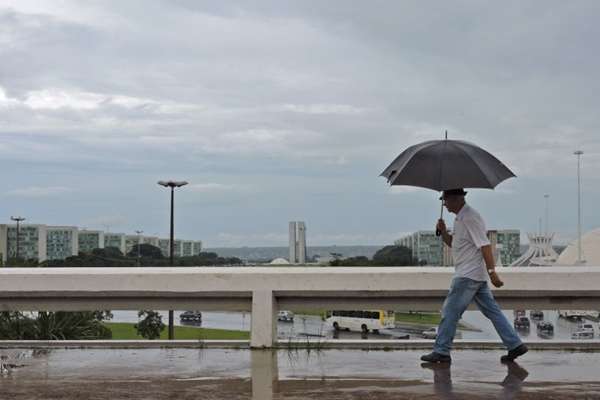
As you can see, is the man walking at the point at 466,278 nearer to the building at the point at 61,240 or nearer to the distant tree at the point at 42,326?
the distant tree at the point at 42,326

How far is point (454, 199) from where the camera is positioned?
7.52 meters

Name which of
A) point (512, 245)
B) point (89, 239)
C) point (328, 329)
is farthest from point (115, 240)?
point (328, 329)

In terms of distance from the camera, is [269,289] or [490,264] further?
[269,289]

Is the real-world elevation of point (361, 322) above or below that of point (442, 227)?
below

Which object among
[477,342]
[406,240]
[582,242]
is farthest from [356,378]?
[582,242]

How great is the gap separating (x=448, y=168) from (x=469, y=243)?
79 cm

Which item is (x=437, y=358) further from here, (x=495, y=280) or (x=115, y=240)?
(x=115, y=240)

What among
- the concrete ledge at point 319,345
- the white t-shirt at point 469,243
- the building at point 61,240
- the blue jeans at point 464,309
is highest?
the building at point 61,240

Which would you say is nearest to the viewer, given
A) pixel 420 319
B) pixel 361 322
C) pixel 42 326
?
pixel 42 326

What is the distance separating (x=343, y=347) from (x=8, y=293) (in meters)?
3.60

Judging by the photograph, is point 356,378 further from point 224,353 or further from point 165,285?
point 165,285

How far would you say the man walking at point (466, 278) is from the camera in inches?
293

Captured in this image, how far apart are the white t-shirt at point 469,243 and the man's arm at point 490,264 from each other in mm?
51

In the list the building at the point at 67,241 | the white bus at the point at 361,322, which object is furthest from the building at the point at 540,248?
the white bus at the point at 361,322
